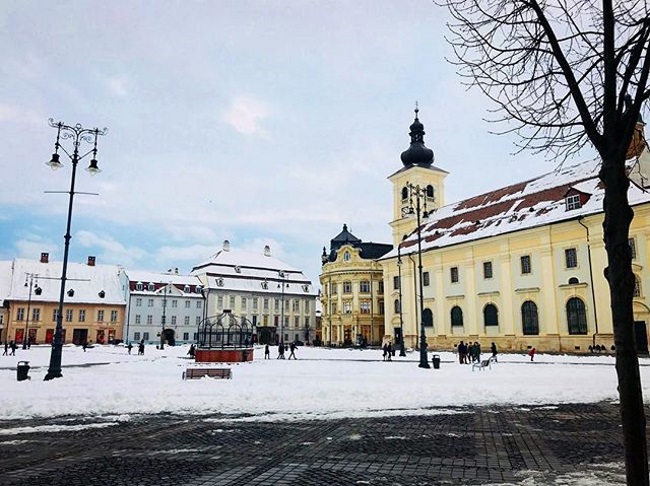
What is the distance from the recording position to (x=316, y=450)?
8.66m

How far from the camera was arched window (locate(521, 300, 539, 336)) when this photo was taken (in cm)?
4601

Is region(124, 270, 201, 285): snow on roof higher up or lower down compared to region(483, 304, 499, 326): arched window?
higher up

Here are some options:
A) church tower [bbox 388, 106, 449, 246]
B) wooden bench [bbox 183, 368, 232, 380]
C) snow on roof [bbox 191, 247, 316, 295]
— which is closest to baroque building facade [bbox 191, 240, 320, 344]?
snow on roof [bbox 191, 247, 316, 295]

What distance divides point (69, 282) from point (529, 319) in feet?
212

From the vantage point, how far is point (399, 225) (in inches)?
2859

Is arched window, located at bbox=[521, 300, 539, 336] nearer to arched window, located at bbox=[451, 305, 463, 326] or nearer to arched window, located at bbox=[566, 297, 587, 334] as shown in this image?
arched window, located at bbox=[566, 297, 587, 334]

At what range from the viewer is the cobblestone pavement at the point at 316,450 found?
22.7 ft

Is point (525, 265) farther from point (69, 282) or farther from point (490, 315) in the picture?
point (69, 282)

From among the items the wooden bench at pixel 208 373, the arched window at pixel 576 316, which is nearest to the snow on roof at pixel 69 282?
the wooden bench at pixel 208 373

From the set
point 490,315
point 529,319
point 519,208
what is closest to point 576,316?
point 529,319

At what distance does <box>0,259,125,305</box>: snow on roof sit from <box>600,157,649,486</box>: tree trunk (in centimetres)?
7520

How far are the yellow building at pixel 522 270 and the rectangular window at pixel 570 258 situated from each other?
8 cm

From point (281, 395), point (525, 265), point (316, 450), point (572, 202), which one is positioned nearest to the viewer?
point (316, 450)

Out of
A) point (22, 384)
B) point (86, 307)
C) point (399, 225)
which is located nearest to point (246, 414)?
point (22, 384)
